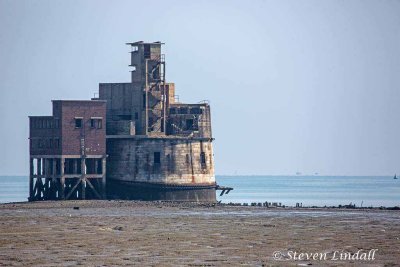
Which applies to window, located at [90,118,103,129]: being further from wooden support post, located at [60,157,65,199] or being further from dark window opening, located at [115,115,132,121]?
dark window opening, located at [115,115,132,121]

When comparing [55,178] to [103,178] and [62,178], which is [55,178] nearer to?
[62,178]

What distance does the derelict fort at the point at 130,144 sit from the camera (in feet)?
326

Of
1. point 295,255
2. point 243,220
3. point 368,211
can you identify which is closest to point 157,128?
point 368,211

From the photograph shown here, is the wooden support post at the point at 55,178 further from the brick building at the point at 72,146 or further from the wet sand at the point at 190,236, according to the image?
the wet sand at the point at 190,236

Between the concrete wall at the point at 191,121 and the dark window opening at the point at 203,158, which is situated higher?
the concrete wall at the point at 191,121

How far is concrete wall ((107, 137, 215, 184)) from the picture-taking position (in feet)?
333

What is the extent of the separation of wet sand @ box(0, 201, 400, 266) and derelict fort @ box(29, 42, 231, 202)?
37.6ft

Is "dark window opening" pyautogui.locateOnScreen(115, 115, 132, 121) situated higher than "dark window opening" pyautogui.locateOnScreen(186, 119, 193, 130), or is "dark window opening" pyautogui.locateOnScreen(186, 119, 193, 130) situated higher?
"dark window opening" pyautogui.locateOnScreen(115, 115, 132, 121)

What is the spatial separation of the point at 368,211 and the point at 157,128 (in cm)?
2374

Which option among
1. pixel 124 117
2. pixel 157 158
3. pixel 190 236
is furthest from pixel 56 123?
pixel 190 236

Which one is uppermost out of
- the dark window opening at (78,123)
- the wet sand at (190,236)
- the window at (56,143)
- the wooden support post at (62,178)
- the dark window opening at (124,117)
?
the dark window opening at (124,117)

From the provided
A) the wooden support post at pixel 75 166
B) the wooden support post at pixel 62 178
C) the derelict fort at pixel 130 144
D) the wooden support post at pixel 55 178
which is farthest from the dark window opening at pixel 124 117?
the wooden support post at pixel 62 178

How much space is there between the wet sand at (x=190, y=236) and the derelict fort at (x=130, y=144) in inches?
451

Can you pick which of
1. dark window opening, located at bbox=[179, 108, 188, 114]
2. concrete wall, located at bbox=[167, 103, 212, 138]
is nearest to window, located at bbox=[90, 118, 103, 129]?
concrete wall, located at bbox=[167, 103, 212, 138]
